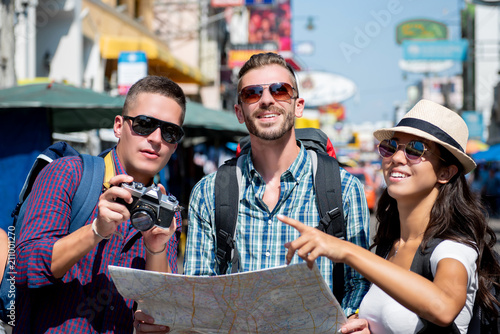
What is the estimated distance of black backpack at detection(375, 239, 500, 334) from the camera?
7.11 ft

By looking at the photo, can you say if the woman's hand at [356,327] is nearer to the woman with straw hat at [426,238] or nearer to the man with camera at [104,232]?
the woman with straw hat at [426,238]

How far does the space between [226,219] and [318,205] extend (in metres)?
0.46

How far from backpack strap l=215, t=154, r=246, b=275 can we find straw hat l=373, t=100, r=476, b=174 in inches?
33.4

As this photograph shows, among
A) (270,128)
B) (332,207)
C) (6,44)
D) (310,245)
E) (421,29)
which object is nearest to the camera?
(310,245)

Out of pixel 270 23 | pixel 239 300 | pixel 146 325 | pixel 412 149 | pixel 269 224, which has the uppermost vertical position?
pixel 270 23

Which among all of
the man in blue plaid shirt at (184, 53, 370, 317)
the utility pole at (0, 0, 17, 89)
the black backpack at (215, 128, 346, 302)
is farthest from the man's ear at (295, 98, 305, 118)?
the utility pole at (0, 0, 17, 89)

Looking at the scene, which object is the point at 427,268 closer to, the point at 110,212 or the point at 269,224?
the point at 269,224

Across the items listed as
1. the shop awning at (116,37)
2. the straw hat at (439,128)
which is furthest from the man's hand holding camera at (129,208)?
the shop awning at (116,37)

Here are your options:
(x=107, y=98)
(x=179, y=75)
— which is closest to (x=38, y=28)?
(x=179, y=75)

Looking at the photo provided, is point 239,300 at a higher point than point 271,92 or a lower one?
lower

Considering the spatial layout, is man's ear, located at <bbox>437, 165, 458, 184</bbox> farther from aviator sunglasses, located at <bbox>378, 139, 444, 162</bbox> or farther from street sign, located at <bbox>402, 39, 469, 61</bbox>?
street sign, located at <bbox>402, 39, 469, 61</bbox>

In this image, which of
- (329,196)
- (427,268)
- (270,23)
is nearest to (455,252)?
(427,268)

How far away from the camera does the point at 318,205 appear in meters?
2.69

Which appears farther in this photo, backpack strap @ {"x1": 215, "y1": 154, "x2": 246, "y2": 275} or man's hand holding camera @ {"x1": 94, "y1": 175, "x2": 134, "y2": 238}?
backpack strap @ {"x1": 215, "y1": 154, "x2": 246, "y2": 275}
